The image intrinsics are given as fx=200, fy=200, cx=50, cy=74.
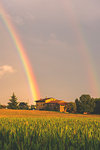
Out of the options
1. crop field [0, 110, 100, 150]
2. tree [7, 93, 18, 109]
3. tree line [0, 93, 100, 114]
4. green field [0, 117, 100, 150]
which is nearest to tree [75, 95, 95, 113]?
tree line [0, 93, 100, 114]

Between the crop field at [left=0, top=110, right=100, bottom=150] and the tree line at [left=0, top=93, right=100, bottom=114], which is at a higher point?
the tree line at [left=0, top=93, right=100, bottom=114]

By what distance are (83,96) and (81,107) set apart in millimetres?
6240

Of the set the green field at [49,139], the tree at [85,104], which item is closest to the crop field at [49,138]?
the green field at [49,139]

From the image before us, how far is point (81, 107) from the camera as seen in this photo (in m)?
100

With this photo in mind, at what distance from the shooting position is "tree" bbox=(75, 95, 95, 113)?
325ft

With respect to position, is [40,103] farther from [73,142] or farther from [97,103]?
[73,142]

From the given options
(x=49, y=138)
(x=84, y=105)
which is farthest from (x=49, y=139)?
(x=84, y=105)

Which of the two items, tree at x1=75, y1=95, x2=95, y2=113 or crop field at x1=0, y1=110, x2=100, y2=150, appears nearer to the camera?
crop field at x1=0, y1=110, x2=100, y2=150

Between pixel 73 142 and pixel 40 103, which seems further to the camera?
pixel 40 103

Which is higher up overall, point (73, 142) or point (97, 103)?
point (97, 103)

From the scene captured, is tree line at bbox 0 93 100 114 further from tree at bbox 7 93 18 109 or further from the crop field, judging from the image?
the crop field

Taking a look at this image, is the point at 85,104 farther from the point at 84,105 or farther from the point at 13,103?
the point at 13,103

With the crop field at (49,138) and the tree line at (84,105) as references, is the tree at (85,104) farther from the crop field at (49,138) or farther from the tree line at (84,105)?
the crop field at (49,138)

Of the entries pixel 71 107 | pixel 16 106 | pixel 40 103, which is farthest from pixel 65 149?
pixel 40 103
